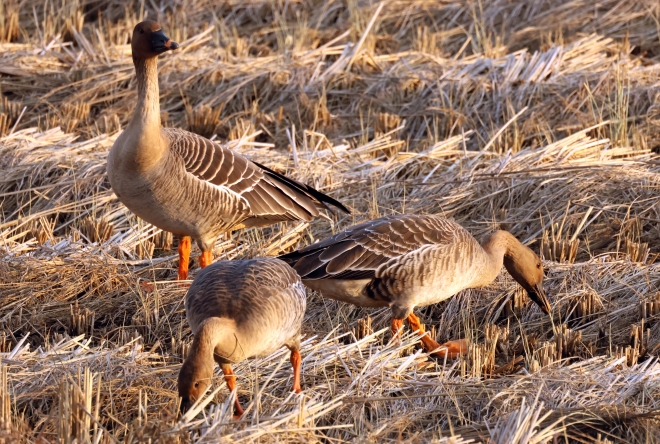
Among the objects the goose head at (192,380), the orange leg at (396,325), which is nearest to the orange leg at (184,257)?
the orange leg at (396,325)

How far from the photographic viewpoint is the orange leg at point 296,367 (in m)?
5.22

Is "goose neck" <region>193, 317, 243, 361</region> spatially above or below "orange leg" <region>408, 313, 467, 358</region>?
above

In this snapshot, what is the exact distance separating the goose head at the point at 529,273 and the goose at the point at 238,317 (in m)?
1.72

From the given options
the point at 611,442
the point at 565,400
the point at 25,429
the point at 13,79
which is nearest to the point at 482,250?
the point at 565,400

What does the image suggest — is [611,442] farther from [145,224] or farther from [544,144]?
[544,144]

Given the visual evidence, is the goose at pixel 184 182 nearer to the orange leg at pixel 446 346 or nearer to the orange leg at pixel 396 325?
the orange leg at pixel 396 325

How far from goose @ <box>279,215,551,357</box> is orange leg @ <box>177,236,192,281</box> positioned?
1150 mm

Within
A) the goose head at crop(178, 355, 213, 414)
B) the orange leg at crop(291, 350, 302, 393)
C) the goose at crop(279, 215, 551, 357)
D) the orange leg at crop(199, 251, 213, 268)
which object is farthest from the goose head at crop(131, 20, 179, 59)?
the goose head at crop(178, 355, 213, 414)

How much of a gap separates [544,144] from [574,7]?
3.89m

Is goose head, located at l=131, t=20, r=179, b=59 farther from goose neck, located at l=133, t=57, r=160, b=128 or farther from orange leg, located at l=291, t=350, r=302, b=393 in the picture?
orange leg, located at l=291, t=350, r=302, b=393

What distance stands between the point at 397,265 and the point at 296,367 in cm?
111

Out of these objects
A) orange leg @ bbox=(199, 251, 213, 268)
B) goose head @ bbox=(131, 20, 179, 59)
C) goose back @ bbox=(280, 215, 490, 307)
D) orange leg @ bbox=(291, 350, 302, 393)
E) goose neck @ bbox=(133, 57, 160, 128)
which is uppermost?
goose head @ bbox=(131, 20, 179, 59)

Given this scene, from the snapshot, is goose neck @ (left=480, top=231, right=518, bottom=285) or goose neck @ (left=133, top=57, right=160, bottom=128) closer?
goose neck @ (left=480, top=231, right=518, bottom=285)

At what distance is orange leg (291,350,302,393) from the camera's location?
5.22 meters
